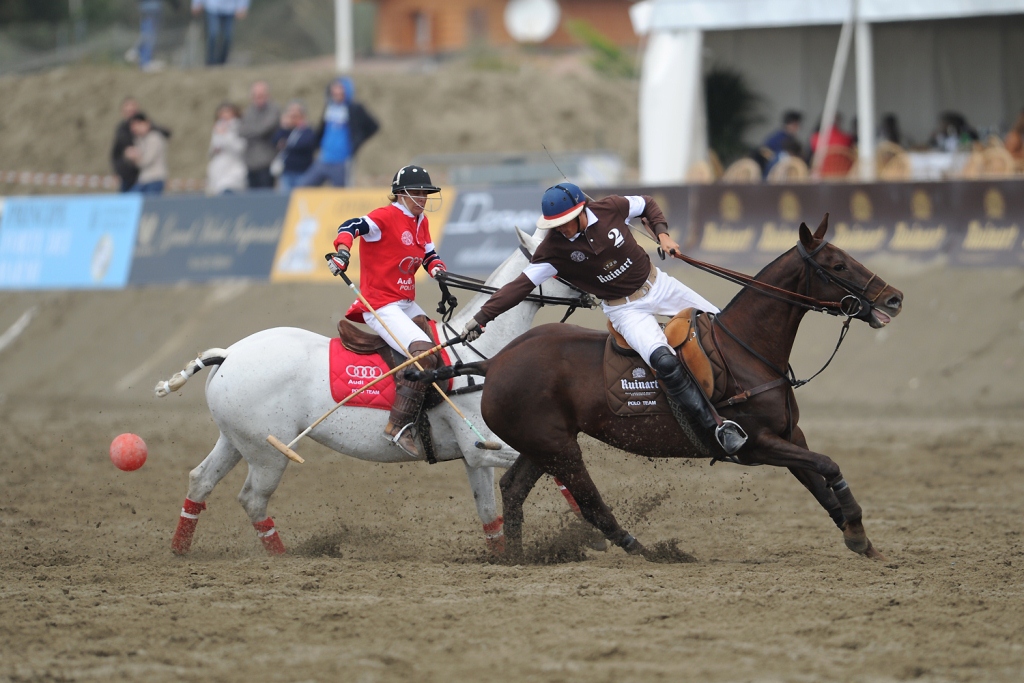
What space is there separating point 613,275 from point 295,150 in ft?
36.4

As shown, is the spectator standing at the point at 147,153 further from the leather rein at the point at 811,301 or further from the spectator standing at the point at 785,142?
the leather rein at the point at 811,301

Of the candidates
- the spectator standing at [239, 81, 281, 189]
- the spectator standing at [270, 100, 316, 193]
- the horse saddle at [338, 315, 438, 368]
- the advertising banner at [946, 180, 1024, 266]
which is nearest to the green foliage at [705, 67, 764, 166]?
the advertising banner at [946, 180, 1024, 266]

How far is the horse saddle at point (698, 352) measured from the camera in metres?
7.30

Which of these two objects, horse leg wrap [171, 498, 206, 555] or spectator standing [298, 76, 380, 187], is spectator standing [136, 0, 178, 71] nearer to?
spectator standing [298, 76, 380, 187]

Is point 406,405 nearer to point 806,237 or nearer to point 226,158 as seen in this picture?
point 806,237

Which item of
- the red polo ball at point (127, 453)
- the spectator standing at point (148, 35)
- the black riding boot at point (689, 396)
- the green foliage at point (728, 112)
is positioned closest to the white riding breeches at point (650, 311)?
the black riding boot at point (689, 396)

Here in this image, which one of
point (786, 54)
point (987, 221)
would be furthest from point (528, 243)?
point (786, 54)

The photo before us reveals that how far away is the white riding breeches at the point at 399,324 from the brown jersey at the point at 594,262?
2.17 ft

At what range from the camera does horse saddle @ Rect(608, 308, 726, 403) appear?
23.9 ft

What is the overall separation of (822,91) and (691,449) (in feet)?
45.7

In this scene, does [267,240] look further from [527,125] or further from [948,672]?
[948,672]

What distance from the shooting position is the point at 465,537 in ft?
28.5

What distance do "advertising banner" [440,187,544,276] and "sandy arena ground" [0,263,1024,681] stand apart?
202 cm

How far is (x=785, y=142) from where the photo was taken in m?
17.6
